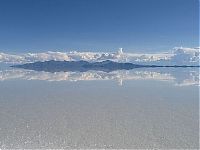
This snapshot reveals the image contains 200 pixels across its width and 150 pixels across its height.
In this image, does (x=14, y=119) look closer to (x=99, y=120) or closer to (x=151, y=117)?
(x=99, y=120)

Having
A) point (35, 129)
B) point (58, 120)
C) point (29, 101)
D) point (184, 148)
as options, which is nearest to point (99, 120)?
point (58, 120)

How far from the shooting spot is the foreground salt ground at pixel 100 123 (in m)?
11.6

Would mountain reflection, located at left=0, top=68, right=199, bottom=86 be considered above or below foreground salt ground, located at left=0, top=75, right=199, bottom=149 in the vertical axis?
above

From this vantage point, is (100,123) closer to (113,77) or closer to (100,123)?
(100,123)

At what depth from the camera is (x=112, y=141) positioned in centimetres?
1181

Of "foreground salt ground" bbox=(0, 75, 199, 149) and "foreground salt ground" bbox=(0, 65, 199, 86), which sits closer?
"foreground salt ground" bbox=(0, 75, 199, 149)

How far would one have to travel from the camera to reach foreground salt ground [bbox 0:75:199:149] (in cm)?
1165

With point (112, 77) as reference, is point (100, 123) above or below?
below

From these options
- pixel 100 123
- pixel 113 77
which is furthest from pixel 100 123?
pixel 113 77

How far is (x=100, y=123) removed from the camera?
574 inches

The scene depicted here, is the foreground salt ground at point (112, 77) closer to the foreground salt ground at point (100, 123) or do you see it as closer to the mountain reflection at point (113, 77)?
the mountain reflection at point (113, 77)

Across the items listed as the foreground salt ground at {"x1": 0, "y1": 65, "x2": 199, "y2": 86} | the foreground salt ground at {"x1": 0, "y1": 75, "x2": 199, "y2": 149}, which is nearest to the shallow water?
the foreground salt ground at {"x1": 0, "y1": 75, "x2": 199, "y2": 149}

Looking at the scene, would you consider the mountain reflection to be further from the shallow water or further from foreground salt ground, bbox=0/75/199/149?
foreground salt ground, bbox=0/75/199/149

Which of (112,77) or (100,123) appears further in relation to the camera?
(112,77)
